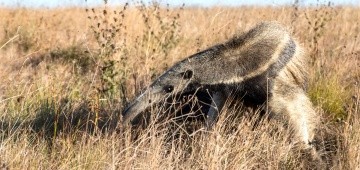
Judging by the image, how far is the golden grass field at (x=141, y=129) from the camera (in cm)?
405

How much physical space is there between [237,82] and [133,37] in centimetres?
516

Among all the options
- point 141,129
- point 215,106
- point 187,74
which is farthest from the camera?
point 215,106

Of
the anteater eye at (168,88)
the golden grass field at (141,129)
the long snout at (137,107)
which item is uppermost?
the anteater eye at (168,88)

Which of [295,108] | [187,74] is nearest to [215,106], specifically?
[187,74]

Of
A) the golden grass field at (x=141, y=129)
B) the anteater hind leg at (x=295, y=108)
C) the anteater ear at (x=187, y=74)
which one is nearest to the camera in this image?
the golden grass field at (x=141, y=129)

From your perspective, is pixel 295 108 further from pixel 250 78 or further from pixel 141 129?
pixel 141 129

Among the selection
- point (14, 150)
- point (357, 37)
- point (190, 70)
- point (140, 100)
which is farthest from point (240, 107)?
point (357, 37)

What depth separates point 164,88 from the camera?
4.73m

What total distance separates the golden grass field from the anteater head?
18 cm

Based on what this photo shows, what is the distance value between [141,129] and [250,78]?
0.99 metres

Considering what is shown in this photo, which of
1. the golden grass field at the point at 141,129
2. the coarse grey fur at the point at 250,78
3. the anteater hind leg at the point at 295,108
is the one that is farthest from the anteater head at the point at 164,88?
the anteater hind leg at the point at 295,108

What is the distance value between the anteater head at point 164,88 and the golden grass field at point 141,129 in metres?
0.18

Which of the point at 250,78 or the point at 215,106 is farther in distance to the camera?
the point at 215,106

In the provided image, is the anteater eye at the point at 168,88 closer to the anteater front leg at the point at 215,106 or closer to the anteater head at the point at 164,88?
the anteater head at the point at 164,88
